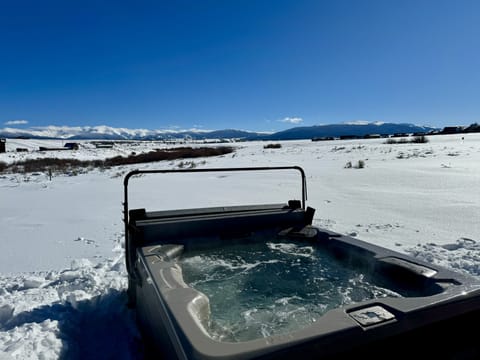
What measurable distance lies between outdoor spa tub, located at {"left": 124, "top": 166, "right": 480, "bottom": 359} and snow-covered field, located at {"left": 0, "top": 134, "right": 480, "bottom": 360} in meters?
0.42

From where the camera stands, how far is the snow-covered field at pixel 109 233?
2205mm

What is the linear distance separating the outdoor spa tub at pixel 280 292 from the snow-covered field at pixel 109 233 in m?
0.42

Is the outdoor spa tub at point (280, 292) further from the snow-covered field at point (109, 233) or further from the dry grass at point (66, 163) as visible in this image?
the dry grass at point (66, 163)

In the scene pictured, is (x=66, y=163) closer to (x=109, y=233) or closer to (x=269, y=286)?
(x=109, y=233)

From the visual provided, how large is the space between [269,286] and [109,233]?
280cm

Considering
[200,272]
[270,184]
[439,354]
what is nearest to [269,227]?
[200,272]

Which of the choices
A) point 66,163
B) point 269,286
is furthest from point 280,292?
point 66,163

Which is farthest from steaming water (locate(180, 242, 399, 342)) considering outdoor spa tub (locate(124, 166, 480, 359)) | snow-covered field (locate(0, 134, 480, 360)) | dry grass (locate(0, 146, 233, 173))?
dry grass (locate(0, 146, 233, 173))

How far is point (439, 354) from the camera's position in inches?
57.6

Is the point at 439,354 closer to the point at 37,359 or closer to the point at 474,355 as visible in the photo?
the point at 474,355

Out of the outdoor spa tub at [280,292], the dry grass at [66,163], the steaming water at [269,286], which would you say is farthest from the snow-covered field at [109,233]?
the dry grass at [66,163]

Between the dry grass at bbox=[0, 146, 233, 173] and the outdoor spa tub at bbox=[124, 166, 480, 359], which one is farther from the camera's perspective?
the dry grass at bbox=[0, 146, 233, 173]

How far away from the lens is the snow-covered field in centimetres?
221

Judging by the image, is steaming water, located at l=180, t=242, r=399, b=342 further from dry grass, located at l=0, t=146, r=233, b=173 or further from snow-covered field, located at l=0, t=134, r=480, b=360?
dry grass, located at l=0, t=146, r=233, b=173
